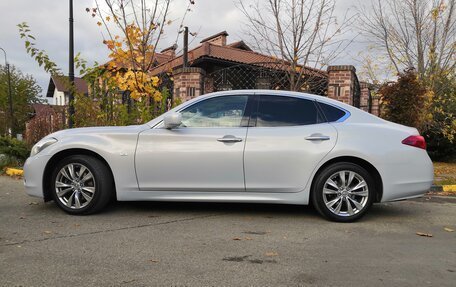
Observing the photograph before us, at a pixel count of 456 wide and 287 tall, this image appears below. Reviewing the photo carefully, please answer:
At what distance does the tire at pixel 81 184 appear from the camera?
17.3 feet

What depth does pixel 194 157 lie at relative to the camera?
5160 millimetres

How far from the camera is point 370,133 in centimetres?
516

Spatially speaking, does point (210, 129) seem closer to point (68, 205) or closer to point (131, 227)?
point (131, 227)

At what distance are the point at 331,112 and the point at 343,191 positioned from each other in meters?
0.99

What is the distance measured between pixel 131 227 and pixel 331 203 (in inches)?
93.1

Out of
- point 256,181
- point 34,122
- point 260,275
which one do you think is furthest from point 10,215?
point 34,122

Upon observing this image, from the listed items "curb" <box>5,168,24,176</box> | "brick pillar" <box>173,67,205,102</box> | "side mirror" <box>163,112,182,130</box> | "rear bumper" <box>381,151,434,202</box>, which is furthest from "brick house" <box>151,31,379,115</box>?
"rear bumper" <box>381,151,434,202</box>

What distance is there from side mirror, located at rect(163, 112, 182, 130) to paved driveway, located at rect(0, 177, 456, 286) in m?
1.16

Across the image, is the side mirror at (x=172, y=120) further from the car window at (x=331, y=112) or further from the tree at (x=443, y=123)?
the tree at (x=443, y=123)

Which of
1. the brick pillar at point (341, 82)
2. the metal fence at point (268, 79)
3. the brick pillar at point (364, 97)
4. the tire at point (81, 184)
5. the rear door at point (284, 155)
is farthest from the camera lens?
the brick pillar at point (364, 97)

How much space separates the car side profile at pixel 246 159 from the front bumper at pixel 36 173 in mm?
12

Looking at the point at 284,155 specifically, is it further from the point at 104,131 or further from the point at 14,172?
the point at 14,172

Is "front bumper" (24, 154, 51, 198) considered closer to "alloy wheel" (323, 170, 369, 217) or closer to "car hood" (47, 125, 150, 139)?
"car hood" (47, 125, 150, 139)

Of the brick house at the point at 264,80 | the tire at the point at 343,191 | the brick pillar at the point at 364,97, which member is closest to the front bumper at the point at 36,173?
the tire at the point at 343,191
